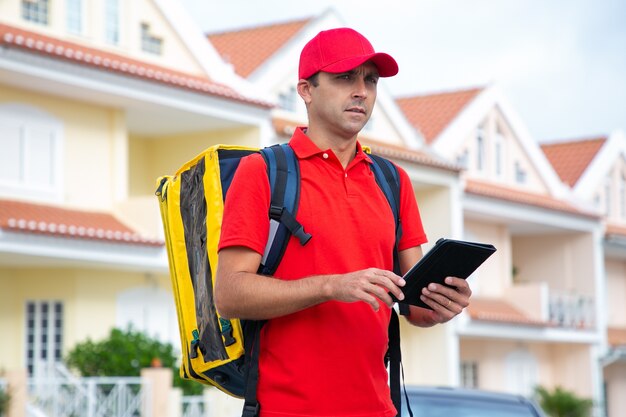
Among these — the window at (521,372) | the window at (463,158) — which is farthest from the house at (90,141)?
the window at (521,372)

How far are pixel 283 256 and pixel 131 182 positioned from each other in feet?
80.7

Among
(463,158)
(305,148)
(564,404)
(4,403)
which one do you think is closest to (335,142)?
(305,148)

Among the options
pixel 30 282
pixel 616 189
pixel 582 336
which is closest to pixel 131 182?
pixel 30 282

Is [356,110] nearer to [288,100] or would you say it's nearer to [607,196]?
[288,100]

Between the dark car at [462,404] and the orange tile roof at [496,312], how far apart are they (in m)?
23.0

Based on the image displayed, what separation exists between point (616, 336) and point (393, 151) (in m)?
15.6

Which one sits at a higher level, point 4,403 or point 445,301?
point 445,301

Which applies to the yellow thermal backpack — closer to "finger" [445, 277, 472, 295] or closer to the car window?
A: "finger" [445, 277, 472, 295]

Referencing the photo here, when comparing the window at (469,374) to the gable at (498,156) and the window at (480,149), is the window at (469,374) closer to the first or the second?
the gable at (498,156)

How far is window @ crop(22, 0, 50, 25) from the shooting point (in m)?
24.1

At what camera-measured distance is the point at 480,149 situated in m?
37.2

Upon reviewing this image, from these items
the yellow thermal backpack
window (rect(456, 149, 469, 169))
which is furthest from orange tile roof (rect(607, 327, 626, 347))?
the yellow thermal backpack

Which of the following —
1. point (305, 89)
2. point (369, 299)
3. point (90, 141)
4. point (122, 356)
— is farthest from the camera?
point (90, 141)

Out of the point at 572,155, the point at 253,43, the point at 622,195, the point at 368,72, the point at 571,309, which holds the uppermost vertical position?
the point at 253,43
